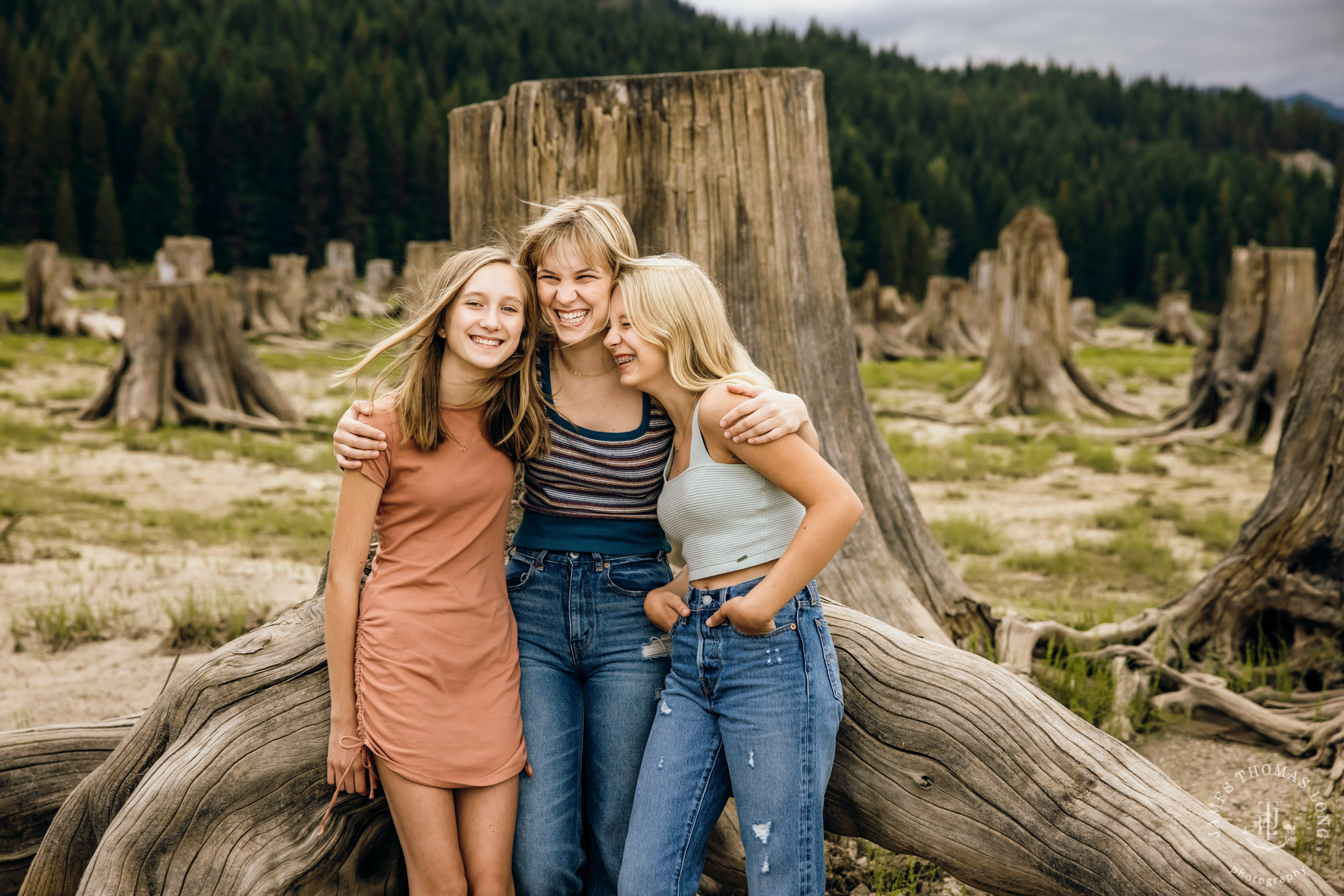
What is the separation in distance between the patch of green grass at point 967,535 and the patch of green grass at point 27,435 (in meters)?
7.49

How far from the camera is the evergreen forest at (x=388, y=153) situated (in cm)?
4447

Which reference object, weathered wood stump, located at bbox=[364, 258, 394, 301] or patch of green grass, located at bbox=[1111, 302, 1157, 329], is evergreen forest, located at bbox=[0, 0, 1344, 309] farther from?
weathered wood stump, located at bbox=[364, 258, 394, 301]

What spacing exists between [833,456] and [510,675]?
1618 mm

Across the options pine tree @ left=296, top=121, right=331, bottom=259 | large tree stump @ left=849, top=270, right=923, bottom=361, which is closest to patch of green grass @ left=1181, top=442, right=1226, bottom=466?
large tree stump @ left=849, top=270, right=923, bottom=361

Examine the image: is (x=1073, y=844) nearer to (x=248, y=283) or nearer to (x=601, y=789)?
(x=601, y=789)

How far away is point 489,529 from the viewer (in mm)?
2291

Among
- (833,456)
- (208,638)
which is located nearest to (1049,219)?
(833,456)

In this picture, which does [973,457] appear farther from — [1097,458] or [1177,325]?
[1177,325]

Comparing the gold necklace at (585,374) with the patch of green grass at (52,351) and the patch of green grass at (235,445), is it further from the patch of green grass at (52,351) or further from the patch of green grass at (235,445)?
the patch of green grass at (52,351)

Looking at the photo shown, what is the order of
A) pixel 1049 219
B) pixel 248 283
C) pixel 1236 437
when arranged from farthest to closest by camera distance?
pixel 248 283, pixel 1049 219, pixel 1236 437

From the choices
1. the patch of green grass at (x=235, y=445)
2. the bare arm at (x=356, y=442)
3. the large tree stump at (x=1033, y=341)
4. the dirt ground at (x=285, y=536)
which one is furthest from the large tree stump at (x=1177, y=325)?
the bare arm at (x=356, y=442)

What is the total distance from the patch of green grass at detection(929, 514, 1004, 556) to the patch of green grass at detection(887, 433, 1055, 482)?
182 cm

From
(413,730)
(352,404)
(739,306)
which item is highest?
(739,306)

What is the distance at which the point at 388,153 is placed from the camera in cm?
4981
